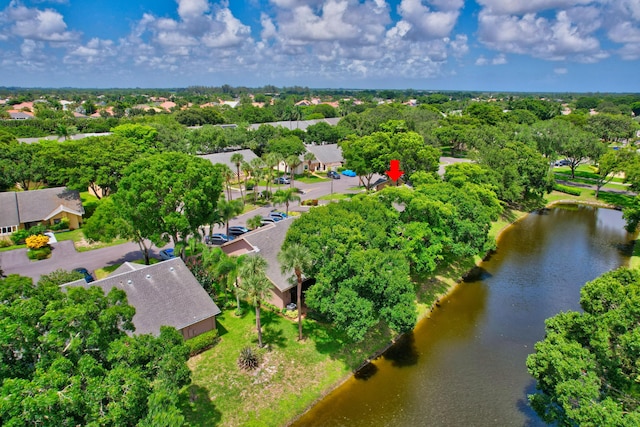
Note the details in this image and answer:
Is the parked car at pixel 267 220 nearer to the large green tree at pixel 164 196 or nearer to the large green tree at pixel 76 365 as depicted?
the large green tree at pixel 164 196

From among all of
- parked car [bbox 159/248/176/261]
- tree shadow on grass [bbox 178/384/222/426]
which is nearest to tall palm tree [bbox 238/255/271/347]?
tree shadow on grass [bbox 178/384/222/426]

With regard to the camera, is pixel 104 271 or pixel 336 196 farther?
pixel 336 196

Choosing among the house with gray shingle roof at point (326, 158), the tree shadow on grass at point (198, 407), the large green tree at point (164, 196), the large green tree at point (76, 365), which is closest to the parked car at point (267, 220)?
the large green tree at point (164, 196)

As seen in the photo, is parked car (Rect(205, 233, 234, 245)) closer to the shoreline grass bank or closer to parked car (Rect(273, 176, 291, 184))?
the shoreline grass bank

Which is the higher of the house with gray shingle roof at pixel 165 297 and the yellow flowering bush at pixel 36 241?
the house with gray shingle roof at pixel 165 297

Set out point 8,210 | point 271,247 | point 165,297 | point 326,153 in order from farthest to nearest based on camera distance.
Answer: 1. point 326,153
2. point 8,210
3. point 271,247
4. point 165,297

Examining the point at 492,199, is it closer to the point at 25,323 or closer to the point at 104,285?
the point at 104,285

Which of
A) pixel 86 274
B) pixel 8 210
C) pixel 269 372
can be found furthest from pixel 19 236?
pixel 269 372

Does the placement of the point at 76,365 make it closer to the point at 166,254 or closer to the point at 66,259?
the point at 166,254
